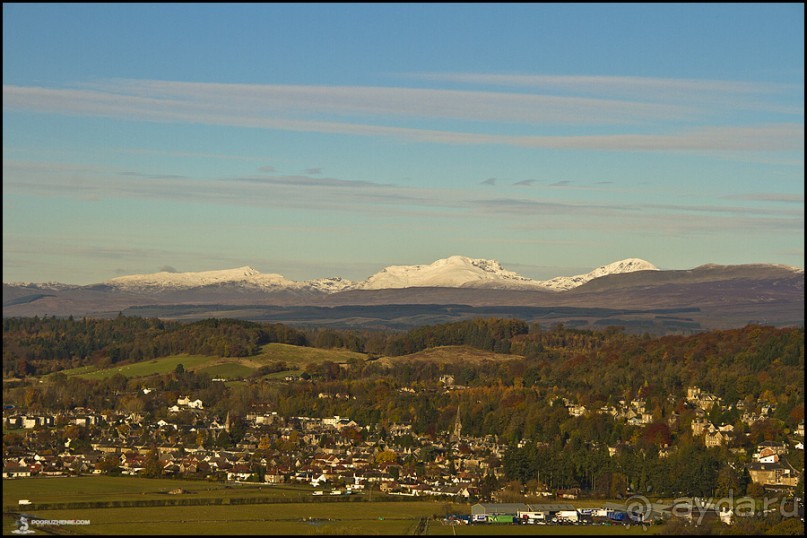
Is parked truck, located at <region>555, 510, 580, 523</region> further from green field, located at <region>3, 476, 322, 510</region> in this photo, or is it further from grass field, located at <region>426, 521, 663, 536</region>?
green field, located at <region>3, 476, 322, 510</region>

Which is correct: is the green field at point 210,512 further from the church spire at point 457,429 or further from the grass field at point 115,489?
the church spire at point 457,429

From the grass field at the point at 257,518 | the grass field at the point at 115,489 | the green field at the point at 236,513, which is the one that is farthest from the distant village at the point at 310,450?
the grass field at the point at 257,518

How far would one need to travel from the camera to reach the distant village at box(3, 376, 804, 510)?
65.5m

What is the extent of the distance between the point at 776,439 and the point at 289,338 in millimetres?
84978

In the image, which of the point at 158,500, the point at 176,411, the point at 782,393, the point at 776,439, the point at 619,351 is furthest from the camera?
the point at 619,351

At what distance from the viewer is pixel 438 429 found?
8606 cm

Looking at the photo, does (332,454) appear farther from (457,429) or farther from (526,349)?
(526,349)

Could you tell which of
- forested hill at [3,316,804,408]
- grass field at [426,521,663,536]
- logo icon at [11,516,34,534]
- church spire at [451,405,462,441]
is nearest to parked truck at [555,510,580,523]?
grass field at [426,521,663,536]

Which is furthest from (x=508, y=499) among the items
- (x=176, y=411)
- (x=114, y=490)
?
(x=176, y=411)

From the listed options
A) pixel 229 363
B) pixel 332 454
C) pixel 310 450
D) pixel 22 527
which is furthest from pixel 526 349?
pixel 22 527

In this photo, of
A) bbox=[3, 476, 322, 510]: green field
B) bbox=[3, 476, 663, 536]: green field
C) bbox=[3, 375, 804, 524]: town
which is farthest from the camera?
bbox=[3, 375, 804, 524]: town

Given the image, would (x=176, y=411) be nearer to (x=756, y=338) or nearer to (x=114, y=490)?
(x=114, y=490)

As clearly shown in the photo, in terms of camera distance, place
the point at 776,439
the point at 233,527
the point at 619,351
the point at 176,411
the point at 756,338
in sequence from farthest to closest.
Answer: the point at 619,351 < the point at 756,338 < the point at 176,411 < the point at 776,439 < the point at 233,527

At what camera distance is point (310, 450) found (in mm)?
78250
